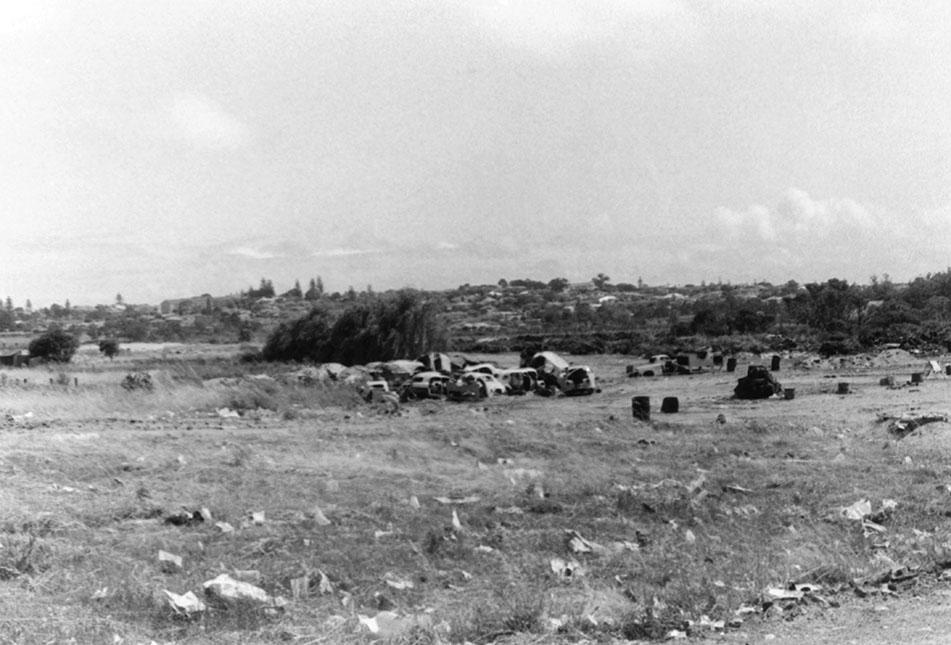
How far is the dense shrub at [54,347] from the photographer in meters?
47.5

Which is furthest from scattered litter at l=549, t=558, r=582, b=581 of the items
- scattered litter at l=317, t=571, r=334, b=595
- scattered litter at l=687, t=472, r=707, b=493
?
scattered litter at l=687, t=472, r=707, b=493

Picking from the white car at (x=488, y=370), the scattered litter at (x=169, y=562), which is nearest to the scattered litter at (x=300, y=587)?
the scattered litter at (x=169, y=562)

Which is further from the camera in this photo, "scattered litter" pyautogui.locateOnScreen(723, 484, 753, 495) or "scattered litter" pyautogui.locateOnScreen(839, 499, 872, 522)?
"scattered litter" pyautogui.locateOnScreen(723, 484, 753, 495)

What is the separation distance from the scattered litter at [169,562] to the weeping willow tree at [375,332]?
3315cm

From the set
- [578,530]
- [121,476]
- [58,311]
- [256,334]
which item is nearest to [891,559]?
[578,530]

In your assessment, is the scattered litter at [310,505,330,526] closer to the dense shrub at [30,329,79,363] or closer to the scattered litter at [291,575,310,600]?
the scattered litter at [291,575,310,600]

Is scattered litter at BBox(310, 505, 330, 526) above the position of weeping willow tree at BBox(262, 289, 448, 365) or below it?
below

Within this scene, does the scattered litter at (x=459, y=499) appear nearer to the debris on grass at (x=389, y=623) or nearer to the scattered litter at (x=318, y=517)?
the scattered litter at (x=318, y=517)

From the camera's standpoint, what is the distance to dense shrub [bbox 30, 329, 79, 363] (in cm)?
4753

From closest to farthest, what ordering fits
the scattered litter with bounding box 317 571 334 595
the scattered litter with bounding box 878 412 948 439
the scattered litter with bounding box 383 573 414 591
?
1. the scattered litter with bounding box 317 571 334 595
2. the scattered litter with bounding box 383 573 414 591
3. the scattered litter with bounding box 878 412 948 439

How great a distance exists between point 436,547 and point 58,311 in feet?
482

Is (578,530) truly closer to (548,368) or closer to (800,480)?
(800,480)

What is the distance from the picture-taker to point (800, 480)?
11312mm

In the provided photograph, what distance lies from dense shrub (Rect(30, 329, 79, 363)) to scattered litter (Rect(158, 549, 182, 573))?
44132mm
